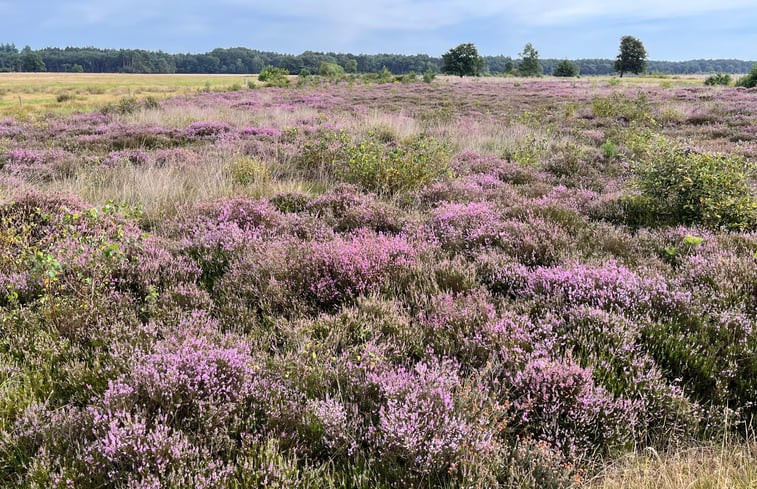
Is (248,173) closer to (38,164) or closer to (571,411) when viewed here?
(38,164)

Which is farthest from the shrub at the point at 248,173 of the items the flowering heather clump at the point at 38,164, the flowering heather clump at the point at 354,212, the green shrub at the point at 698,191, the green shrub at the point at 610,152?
the green shrub at the point at 610,152

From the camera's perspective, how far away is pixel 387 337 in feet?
10.6

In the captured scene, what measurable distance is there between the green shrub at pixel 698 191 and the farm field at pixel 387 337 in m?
0.04

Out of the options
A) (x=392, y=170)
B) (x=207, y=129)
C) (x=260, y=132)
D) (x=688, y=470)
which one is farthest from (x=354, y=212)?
(x=207, y=129)

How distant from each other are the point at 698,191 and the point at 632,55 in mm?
88890

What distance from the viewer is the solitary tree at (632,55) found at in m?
75.8

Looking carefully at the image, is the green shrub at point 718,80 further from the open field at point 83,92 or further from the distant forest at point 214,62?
the distant forest at point 214,62

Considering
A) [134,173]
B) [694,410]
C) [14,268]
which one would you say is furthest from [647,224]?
[134,173]

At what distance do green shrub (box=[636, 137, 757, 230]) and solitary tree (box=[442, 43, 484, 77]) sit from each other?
8156cm

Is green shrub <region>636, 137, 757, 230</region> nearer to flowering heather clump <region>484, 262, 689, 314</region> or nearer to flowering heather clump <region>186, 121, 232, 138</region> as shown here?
flowering heather clump <region>484, 262, 689, 314</region>

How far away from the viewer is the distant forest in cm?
13715

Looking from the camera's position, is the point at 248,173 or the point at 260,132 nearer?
the point at 248,173

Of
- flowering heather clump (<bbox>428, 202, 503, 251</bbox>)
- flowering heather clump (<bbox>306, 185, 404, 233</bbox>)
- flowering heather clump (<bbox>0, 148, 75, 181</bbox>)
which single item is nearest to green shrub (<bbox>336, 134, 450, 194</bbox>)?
flowering heather clump (<bbox>306, 185, 404, 233</bbox>)

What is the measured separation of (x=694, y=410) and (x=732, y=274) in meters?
1.90
